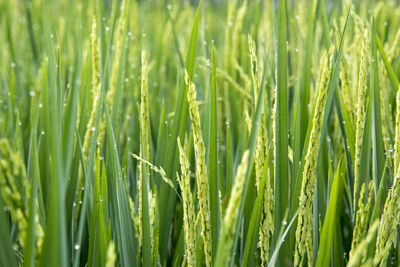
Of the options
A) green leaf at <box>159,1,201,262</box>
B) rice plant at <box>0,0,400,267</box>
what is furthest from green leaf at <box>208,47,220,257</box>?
green leaf at <box>159,1,201,262</box>

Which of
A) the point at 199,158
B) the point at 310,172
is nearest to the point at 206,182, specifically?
the point at 199,158

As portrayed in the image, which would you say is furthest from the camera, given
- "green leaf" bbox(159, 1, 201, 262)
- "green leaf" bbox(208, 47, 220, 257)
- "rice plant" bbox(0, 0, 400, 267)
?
"green leaf" bbox(159, 1, 201, 262)

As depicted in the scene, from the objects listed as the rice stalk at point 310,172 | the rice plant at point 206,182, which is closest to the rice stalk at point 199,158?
the rice plant at point 206,182

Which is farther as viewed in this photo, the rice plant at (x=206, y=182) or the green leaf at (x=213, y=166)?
the green leaf at (x=213, y=166)

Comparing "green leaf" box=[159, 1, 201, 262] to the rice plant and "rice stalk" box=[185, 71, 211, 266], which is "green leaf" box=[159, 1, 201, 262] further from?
"rice stalk" box=[185, 71, 211, 266]

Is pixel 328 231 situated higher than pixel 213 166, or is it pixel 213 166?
pixel 213 166

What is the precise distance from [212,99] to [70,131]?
21 cm

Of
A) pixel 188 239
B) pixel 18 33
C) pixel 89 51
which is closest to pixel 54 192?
pixel 188 239

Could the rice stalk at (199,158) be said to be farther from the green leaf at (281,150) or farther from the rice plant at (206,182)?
the green leaf at (281,150)

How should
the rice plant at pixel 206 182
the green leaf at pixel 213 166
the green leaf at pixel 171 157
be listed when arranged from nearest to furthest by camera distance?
the rice plant at pixel 206 182, the green leaf at pixel 213 166, the green leaf at pixel 171 157

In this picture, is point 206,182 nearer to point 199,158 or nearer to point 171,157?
point 199,158

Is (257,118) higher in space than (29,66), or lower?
lower

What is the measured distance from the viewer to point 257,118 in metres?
0.56

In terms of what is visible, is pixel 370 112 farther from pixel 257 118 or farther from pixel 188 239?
pixel 188 239
